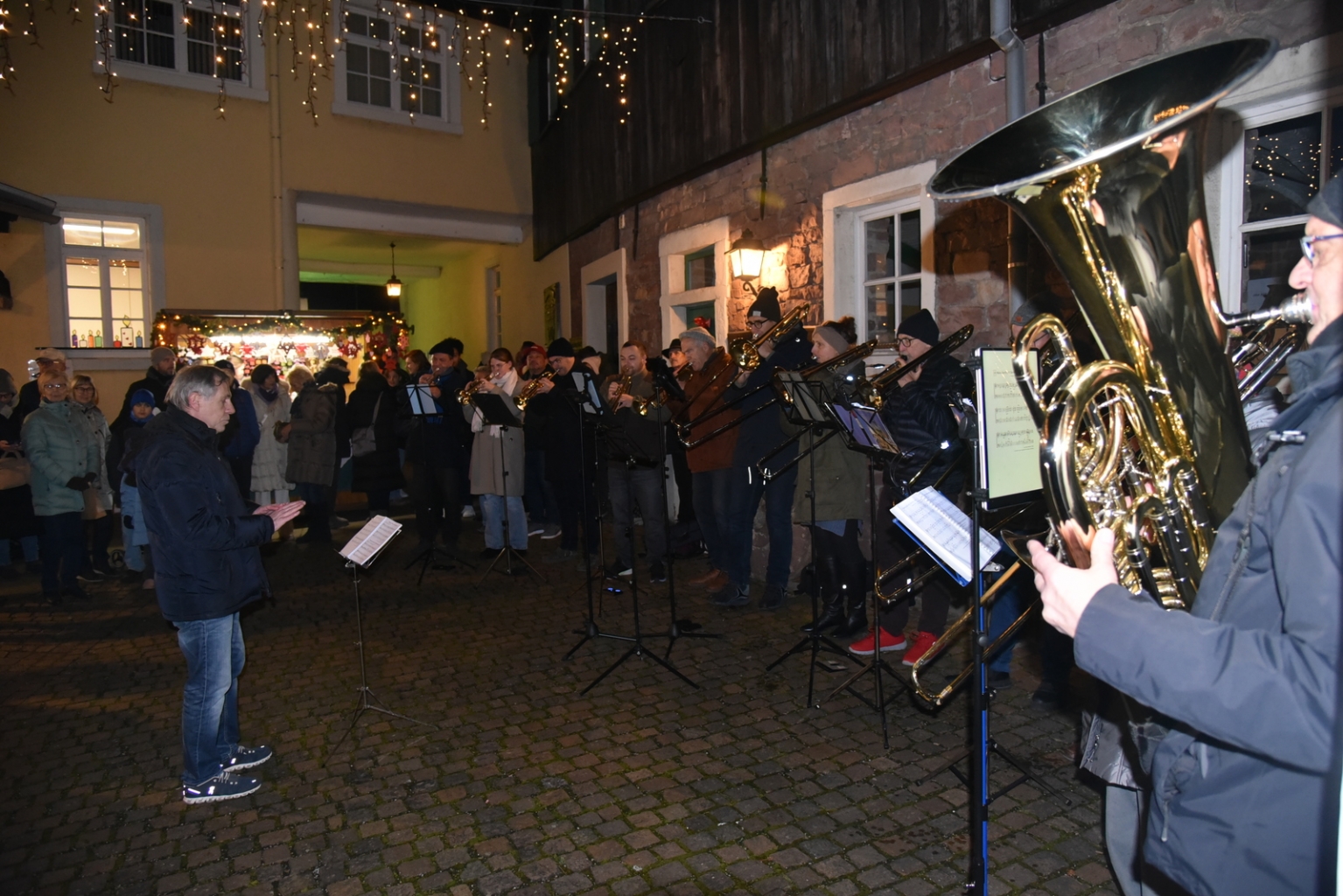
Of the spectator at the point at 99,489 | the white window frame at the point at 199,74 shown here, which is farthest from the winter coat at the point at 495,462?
the white window frame at the point at 199,74

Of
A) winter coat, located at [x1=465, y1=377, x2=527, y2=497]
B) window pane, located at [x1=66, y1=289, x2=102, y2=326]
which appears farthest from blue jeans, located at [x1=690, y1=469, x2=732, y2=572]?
window pane, located at [x1=66, y1=289, x2=102, y2=326]

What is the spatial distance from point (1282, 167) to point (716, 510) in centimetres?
402

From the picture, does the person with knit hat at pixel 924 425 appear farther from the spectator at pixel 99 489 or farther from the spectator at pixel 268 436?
the spectator at pixel 268 436

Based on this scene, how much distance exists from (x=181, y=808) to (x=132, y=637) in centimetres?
294

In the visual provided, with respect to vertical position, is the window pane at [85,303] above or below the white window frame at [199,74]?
below

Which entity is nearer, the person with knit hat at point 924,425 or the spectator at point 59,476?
the person with knit hat at point 924,425

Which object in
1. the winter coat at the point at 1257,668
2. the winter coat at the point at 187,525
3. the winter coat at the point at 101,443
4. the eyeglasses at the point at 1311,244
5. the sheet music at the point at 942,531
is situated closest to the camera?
the winter coat at the point at 1257,668

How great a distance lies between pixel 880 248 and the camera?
680 centimetres

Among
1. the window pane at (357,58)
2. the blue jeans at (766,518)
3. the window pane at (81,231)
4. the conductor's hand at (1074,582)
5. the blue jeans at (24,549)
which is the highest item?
the window pane at (357,58)

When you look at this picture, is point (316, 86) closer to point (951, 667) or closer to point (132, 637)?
point (132, 637)

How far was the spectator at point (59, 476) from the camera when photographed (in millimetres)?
6738

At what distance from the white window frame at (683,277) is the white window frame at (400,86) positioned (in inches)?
218

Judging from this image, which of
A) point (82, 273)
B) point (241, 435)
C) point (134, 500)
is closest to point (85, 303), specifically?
point (82, 273)

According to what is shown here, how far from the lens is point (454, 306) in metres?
18.5
